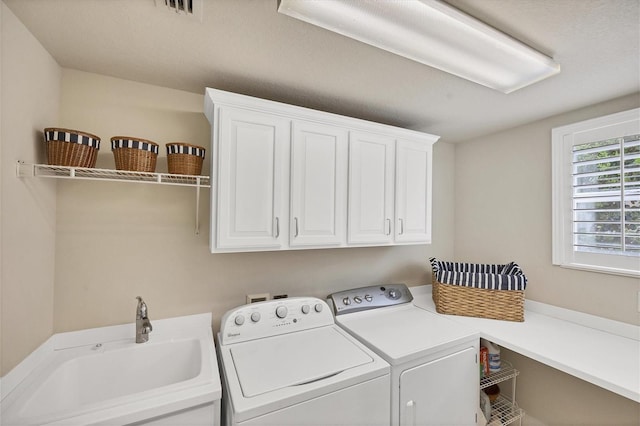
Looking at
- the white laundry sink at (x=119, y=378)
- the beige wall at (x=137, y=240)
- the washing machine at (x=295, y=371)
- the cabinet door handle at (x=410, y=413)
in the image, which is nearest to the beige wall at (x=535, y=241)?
the cabinet door handle at (x=410, y=413)

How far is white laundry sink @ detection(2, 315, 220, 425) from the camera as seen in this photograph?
99 centimetres

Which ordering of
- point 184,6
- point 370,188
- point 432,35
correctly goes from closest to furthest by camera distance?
1. point 184,6
2. point 432,35
3. point 370,188

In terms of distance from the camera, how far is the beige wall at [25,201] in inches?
40.9

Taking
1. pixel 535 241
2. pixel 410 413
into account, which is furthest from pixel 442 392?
pixel 535 241

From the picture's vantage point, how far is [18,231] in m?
1.12

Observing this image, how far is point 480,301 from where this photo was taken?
198cm

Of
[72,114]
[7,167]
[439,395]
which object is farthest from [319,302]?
[72,114]

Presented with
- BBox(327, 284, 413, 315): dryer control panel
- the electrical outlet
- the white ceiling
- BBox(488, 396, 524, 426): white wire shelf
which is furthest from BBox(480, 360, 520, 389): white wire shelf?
the white ceiling

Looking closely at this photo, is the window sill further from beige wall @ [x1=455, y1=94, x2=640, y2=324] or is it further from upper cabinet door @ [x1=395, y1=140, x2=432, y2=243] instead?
upper cabinet door @ [x1=395, y1=140, x2=432, y2=243]

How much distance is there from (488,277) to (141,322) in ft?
7.39

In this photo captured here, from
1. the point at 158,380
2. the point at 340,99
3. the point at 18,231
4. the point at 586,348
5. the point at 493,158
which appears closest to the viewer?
the point at 18,231

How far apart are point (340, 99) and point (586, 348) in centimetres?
205

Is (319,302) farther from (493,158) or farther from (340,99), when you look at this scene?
(493,158)

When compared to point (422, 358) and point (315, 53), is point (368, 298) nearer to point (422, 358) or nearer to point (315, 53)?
point (422, 358)
